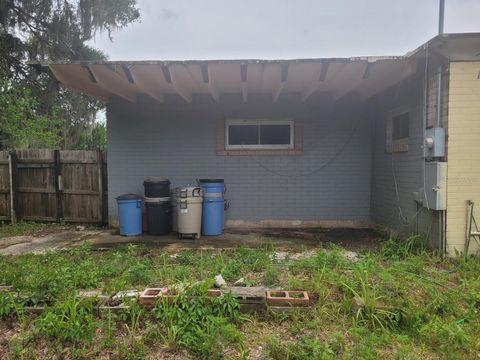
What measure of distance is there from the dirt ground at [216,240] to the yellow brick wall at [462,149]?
121 cm

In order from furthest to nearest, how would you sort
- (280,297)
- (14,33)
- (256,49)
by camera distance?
1. (256,49)
2. (14,33)
3. (280,297)

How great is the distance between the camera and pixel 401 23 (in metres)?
9.05

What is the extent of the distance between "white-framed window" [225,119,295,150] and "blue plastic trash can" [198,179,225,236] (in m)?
1.04

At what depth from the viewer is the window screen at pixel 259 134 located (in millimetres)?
6773

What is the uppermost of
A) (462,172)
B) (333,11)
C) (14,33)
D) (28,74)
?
(333,11)

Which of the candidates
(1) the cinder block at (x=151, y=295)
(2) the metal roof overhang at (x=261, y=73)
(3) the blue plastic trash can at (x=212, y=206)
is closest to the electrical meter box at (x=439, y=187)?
(2) the metal roof overhang at (x=261, y=73)

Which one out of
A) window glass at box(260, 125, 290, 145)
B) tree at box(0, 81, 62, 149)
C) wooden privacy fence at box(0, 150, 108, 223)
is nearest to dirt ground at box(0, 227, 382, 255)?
wooden privacy fence at box(0, 150, 108, 223)

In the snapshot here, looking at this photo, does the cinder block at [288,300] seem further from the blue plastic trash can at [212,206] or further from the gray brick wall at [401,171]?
the blue plastic trash can at [212,206]

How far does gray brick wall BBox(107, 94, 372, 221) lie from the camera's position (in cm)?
671

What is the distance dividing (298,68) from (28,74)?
9.23 metres

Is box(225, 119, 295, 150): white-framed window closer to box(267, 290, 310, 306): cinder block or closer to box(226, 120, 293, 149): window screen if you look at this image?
box(226, 120, 293, 149): window screen

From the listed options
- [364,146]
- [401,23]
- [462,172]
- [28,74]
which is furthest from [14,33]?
[462,172]

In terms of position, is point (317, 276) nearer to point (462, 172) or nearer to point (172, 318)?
point (172, 318)

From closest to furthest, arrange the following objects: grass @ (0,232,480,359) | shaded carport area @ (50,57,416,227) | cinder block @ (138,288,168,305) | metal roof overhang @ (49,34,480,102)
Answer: grass @ (0,232,480,359)
cinder block @ (138,288,168,305)
metal roof overhang @ (49,34,480,102)
shaded carport area @ (50,57,416,227)
